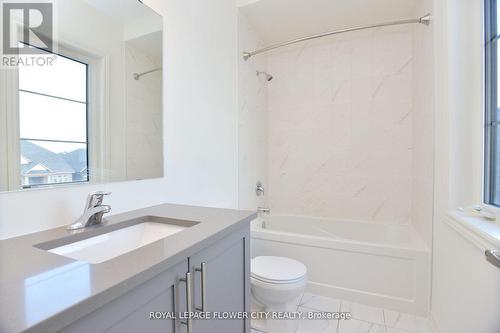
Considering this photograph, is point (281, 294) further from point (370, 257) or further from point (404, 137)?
point (404, 137)

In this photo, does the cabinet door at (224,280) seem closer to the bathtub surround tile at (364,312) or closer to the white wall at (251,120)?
the bathtub surround tile at (364,312)

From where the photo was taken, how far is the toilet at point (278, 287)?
60.2 inches

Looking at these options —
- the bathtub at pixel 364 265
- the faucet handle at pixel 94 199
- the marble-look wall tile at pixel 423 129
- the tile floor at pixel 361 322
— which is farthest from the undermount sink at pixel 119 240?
the marble-look wall tile at pixel 423 129

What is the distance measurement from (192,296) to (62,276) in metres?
0.37

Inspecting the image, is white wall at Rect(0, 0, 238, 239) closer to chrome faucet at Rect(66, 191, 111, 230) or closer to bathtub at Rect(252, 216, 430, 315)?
chrome faucet at Rect(66, 191, 111, 230)

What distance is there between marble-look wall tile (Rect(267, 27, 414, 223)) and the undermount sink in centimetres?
210

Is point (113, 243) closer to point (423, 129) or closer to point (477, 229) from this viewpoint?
point (477, 229)

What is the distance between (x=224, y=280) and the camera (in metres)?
0.97

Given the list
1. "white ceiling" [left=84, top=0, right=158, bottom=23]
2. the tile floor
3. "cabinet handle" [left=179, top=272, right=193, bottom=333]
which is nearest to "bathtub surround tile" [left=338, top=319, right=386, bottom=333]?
the tile floor

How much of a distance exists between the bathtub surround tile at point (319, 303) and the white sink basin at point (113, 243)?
1.38 meters

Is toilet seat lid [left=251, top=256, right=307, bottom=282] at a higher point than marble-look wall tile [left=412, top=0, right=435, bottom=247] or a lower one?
lower

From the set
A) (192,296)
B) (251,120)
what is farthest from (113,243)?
(251,120)

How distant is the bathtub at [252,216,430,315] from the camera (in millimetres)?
1799

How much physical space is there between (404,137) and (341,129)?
611 millimetres
